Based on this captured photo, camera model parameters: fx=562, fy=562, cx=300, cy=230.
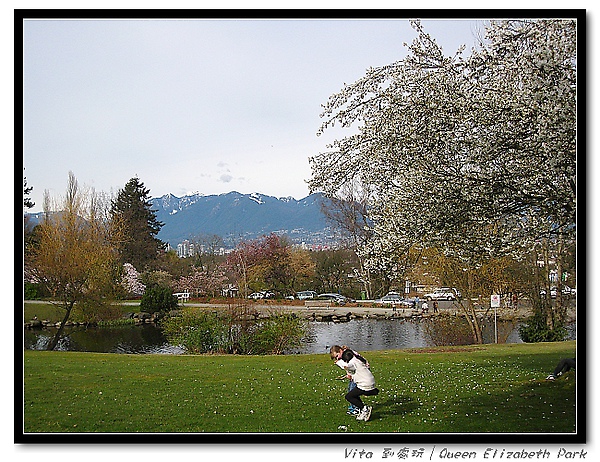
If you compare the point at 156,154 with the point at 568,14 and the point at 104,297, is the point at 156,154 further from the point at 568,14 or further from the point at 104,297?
the point at 568,14

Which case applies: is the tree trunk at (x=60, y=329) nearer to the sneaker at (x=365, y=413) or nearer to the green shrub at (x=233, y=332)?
the green shrub at (x=233, y=332)

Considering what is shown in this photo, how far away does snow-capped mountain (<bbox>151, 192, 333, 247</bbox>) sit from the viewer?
235 inches

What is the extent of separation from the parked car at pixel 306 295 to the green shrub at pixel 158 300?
150cm

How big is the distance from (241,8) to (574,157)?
297cm

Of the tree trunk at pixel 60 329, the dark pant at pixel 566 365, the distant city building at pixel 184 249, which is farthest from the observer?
the distant city building at pixel 184 249

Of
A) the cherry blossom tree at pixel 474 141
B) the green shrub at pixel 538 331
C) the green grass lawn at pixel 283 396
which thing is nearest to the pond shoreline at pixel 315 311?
the green grass lawn at pixel 283 396

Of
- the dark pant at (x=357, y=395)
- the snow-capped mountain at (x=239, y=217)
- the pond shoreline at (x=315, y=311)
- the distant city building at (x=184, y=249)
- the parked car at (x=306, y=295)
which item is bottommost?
the dark pant at (x=357, y=395)

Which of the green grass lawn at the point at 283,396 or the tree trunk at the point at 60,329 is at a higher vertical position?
the tree trunk at the point at 60,329

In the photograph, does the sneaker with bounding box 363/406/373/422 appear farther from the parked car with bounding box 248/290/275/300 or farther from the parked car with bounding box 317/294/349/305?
the parked car with bounding box 248/290/275/300

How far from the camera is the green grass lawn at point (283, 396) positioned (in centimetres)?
460

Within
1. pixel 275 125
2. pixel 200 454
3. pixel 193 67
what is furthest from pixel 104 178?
pixel 200 454
